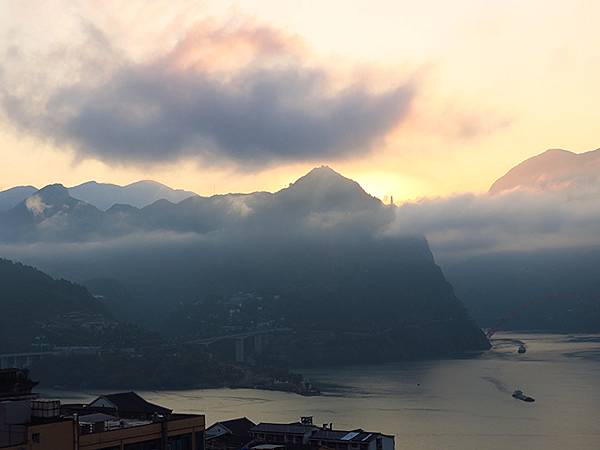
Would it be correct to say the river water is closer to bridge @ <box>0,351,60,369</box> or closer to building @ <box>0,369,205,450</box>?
bridge @ <box>0,351,60,369</box>

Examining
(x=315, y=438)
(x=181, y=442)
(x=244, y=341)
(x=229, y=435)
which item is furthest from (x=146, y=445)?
(x=244, y=341)

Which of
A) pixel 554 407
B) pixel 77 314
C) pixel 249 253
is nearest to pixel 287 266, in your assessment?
pixel 249 253

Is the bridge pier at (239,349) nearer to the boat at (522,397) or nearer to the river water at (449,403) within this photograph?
the river water at (449,403)

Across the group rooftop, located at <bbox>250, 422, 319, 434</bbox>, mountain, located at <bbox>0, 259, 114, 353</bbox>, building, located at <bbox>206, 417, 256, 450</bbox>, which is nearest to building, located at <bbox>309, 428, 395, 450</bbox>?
rooftop, located at <bbox>250, 422, 319, 434</bbox>

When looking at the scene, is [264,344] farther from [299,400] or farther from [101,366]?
[299,400]

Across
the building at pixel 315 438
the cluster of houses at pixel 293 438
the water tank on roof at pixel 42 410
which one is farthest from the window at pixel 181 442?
the cluster of houses at pixel 293 438

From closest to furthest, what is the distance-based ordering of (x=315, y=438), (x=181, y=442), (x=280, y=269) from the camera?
1. (x=181, y=442)
2. (x=315, y=438)
3. (x=280, y=269)

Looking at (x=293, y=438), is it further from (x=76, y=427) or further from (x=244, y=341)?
(x=244, y=341)
